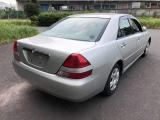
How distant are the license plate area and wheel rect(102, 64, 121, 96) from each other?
3.92ft

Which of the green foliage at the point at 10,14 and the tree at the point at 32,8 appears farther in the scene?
the green foliage at the point at 10,14

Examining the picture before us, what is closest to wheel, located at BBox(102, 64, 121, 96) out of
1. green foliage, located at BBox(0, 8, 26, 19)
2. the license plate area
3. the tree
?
the license plate area

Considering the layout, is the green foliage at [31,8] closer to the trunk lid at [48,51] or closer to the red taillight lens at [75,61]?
the trunk lid at [48,51]

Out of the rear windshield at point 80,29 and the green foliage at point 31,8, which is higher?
the green foliage at point 31,8

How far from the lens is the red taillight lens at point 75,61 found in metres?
2.58

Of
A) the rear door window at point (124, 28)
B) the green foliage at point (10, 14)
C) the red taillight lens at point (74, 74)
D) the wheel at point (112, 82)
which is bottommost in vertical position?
the wheel at point (112, 82)

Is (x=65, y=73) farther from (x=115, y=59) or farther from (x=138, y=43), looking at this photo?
(x=138, y=43)

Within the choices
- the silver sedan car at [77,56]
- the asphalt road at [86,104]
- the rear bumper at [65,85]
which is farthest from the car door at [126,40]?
the rear bumper at [65,85]

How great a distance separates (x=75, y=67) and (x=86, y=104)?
3.26ft

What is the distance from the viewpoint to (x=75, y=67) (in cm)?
259

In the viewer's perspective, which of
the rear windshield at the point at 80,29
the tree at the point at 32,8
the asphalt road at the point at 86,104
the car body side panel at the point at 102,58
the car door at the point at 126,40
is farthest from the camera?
the tree at the point at 32,8

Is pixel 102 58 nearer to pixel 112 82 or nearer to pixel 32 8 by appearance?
pixel 112 82

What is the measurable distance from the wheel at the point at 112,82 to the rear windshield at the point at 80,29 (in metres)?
0.73

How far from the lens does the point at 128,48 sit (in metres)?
4.02
